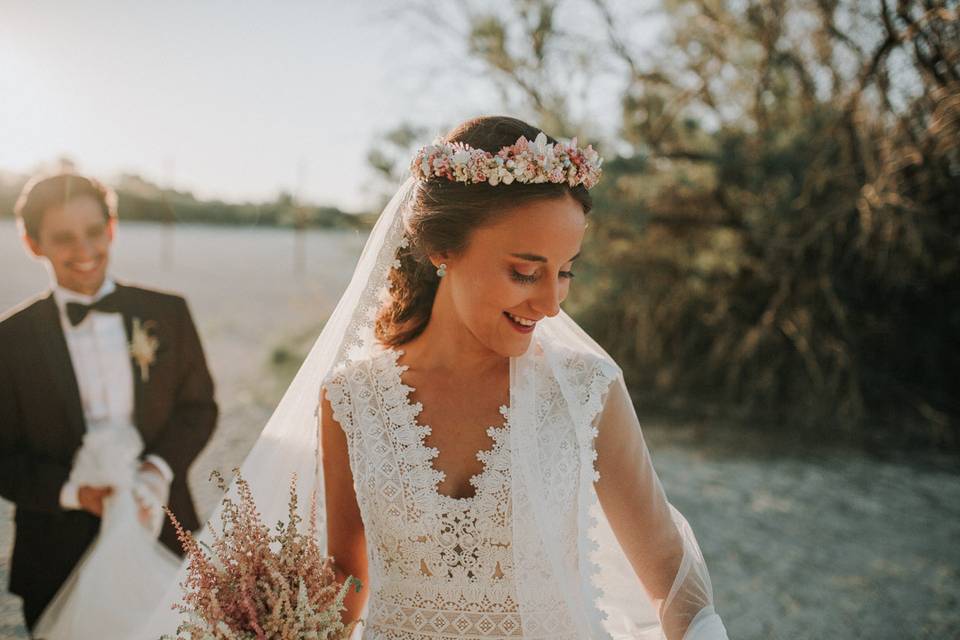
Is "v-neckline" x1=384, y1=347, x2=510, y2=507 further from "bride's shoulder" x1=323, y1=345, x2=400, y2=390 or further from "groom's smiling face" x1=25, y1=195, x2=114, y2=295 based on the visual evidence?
"groom's smiling face" x1=25, y1=195, x2=114, y2=295

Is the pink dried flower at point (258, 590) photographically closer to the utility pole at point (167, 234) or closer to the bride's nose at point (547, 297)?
the bride's nose at point (547, 297)

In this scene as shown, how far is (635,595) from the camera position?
1796 millimetres

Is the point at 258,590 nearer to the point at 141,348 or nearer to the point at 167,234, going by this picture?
the point at 141,348

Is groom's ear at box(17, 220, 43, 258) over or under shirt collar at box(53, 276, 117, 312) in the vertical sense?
over

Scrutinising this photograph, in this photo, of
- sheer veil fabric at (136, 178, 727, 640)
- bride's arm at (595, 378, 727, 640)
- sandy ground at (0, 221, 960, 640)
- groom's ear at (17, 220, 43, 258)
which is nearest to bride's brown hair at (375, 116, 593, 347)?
sheer veil fabric at (136, 178, 727, 640)

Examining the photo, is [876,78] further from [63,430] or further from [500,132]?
[63,430]

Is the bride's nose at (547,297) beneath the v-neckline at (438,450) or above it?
above

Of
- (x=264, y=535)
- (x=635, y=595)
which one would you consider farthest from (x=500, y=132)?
(x=635, y=595)

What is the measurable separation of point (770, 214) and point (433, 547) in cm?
652

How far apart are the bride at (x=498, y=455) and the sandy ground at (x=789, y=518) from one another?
273 centimetres

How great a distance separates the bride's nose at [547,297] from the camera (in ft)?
5.04

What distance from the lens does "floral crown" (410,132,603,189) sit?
5.08ft

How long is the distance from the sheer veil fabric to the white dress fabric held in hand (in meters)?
1.01

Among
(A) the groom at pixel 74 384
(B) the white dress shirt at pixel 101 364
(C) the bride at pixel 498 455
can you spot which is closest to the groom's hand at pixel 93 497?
(A) the groom at pixel 74 384
